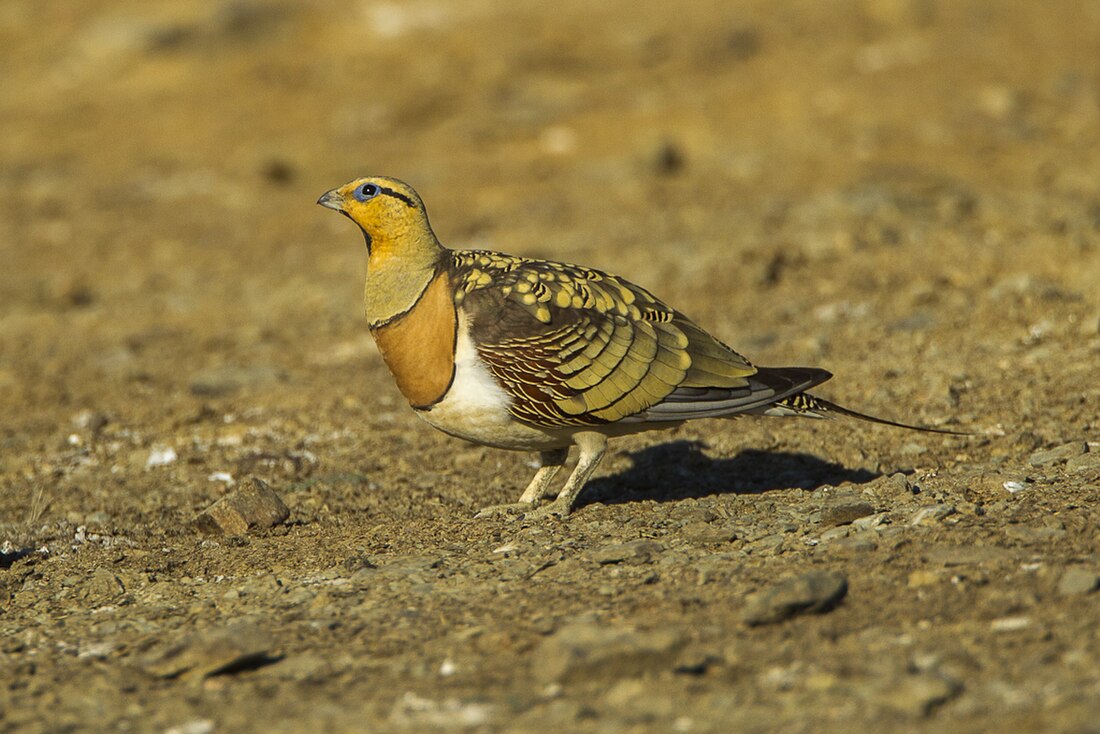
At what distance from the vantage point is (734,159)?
50.1 feet

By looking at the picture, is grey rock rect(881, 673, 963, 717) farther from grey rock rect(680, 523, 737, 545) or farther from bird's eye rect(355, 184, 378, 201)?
bird's eye rect(355, 184, 378, 201)

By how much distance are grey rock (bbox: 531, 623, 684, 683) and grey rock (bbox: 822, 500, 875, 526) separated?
5.15 ft

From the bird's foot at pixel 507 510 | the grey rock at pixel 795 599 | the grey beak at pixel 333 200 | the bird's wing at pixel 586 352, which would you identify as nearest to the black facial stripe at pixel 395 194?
the grey beak at pixel 333 200

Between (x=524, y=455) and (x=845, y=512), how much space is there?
2515mm

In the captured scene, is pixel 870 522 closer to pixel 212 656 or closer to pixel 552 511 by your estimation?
pixel 552 511

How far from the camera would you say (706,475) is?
726 centimetres

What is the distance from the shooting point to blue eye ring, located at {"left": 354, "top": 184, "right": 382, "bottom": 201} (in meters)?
6.36

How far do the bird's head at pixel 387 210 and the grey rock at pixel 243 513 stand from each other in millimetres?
1352

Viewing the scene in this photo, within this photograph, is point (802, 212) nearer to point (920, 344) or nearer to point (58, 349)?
point (920, 344)

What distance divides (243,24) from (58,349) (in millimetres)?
10257

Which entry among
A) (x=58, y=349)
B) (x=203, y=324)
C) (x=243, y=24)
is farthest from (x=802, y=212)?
(x=243, y=24)

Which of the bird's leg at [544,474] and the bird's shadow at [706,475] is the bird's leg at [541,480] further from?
the bird's shadow at [706,475]

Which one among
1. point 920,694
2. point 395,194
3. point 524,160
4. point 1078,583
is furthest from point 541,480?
point 524,160

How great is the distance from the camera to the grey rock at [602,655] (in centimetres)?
432
